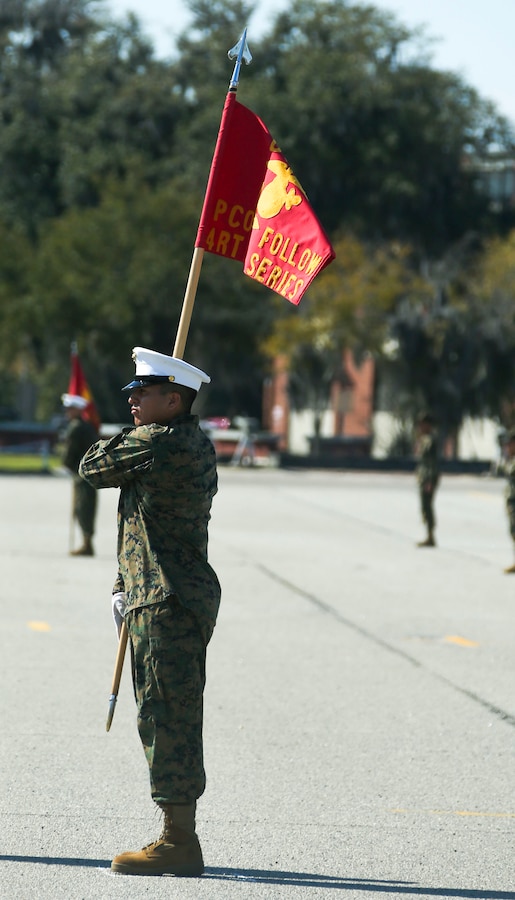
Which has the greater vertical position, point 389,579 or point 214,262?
point 214,262

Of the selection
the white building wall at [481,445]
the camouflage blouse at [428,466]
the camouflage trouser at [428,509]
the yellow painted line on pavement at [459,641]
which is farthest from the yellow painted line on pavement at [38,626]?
the white building wall at [481,445]

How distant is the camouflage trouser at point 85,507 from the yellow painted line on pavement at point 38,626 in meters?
4.89

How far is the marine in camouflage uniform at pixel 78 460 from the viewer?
16.2 m

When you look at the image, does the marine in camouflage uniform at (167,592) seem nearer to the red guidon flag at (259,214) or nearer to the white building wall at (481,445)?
the red guidon flag at (259,214)

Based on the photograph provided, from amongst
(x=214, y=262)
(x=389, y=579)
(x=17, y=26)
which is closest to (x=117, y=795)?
(x=389, y=579)

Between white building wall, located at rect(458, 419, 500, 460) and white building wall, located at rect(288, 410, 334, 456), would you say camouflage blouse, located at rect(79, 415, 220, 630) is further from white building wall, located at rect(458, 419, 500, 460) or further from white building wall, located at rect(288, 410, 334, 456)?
white building wall, located at rect(288, 410, 334, 456)

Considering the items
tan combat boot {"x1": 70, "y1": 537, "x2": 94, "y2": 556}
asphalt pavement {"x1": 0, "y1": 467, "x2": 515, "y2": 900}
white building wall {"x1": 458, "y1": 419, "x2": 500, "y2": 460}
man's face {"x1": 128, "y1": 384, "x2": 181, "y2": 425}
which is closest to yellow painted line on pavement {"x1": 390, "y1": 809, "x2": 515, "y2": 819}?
asphalt pavement {"x1": 0, "y1": 467, "x2": 515, "y2": 900}

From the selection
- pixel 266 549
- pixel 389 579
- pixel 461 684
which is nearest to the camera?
pixel 461 684

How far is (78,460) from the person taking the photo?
16.8 metres

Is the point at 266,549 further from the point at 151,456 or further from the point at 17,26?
the point at 17,26

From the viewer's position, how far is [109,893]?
4.86 metres

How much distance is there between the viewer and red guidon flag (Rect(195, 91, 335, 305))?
5.94m

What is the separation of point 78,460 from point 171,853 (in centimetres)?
1194

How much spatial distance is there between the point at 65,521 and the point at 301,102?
2846 cm
